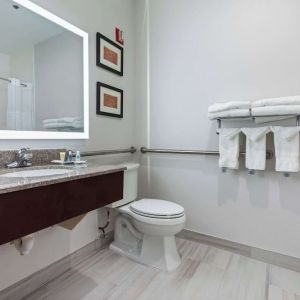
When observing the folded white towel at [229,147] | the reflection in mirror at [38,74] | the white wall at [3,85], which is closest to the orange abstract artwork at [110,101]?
the reflection in mirror at [38,74]

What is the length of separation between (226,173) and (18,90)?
5.29 feet

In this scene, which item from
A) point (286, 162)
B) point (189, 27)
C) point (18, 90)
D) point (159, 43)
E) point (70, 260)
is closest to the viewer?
point (18, 90)

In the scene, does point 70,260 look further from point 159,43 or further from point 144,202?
point 159,43

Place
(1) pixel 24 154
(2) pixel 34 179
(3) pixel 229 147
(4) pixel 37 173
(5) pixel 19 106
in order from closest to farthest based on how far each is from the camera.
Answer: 1. (2) pixel 34 179
2. (4) pixel 37 173
3. (1) pixel 24 154
4. (5) pixel 19 106
5. (3) pixel 229 147

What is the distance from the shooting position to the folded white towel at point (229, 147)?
64.6 inches

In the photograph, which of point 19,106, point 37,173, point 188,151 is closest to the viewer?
point 37,173

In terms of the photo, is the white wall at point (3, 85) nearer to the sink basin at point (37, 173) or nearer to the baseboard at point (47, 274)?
the sink basin at point (37, 173)

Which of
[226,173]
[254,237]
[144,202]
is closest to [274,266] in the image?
[254,237]

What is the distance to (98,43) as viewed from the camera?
1751 millimetres

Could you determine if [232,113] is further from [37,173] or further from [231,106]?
[37,173]

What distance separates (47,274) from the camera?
1414 millimetres

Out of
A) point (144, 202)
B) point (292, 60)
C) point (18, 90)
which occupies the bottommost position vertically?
point (144, 202)

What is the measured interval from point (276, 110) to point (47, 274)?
1.82 m

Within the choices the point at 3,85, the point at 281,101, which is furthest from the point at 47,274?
the point at 281,101
